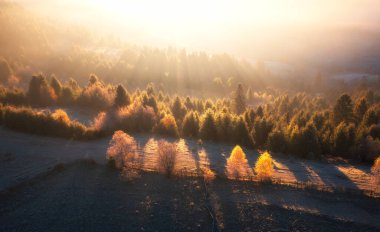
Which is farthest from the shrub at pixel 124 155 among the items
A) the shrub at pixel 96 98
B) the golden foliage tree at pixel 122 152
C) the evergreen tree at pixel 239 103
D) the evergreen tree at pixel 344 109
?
the evergreen tree at pixel 344 109

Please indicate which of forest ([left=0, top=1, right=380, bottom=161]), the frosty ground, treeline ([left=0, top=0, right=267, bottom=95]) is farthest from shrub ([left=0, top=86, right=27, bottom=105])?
treeline ([left=0, top=0, right=267, bottom=95])

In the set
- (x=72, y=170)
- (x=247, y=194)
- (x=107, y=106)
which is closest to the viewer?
(x=247, y=194)

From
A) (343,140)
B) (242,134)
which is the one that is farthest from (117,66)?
(343,140)

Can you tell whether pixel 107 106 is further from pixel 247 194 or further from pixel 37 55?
pixel 37 55

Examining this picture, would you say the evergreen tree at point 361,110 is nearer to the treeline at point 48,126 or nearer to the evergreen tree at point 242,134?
the evergreen tree at point 242,134

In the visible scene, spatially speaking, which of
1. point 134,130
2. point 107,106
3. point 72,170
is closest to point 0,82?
point 107,106
